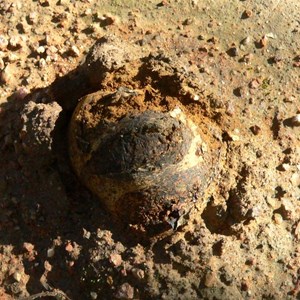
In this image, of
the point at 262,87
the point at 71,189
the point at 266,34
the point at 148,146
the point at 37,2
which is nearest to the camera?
the point at 148,146

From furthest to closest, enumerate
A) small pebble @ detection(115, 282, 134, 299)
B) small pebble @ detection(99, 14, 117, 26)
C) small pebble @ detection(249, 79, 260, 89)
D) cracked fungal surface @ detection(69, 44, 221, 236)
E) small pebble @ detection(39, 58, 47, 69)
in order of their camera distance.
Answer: small pebble @ detection(99, 14, 117, 26) < small pebble @ detection(39, 58, 47, 69) < small pebble @ detection(249, 79, 260, 89) < small pebble @ detection(115, 282, 134, 299) < cracked fungal surface @ detection(69, 44, 221, 236)

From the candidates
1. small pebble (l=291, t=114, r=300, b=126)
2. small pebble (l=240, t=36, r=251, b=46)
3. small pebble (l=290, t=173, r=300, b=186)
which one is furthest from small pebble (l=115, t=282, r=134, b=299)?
small pebble (l=240, t=36, r=251, b=46)

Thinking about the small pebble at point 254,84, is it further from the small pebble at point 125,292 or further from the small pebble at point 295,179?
the small pebble at point 125,292

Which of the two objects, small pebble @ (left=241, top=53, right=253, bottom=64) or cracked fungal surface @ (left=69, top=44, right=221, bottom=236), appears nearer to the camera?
cracked fungal surface @ (left=69, top=44, right=221, bottom=236)

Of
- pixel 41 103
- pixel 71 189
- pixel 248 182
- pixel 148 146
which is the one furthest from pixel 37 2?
pixel 248 182

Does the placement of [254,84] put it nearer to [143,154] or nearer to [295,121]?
[295,121]

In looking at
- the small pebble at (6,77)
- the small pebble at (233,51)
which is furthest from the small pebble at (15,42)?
the small pebble at (233,51)

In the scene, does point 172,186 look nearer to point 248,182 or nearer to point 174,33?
point 248,182

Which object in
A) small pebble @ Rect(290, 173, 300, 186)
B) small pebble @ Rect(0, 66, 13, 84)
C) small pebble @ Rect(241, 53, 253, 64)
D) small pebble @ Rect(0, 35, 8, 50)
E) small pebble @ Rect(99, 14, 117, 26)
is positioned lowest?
small pebble @ Rect(290, 173, 300, 186)

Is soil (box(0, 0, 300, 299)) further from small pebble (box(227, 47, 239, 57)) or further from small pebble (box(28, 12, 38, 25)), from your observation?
small pebble (box(28, 12, 38, 25))
